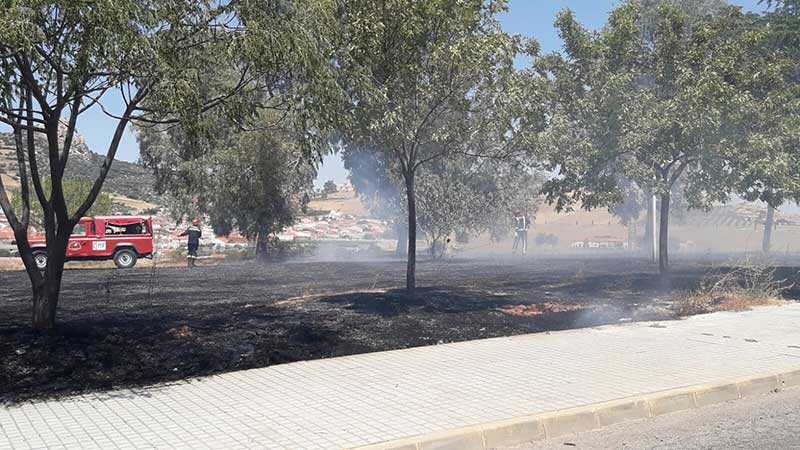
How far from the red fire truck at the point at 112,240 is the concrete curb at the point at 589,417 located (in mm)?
25027

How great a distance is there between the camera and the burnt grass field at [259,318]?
866cm

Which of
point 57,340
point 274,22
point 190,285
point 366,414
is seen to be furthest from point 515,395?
point 190,285

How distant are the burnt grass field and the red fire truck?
7.07 metres

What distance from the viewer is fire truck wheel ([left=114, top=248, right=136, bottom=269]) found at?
2891 centimetres

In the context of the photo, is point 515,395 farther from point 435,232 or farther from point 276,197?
point 435,232

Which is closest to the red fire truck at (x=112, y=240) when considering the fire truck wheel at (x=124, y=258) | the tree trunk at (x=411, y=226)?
the fire truck wheel at (x=124, y=258)

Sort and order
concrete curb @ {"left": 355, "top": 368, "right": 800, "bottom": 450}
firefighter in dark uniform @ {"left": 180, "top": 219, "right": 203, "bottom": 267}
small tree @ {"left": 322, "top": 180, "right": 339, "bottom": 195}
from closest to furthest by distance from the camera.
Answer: concrete curb @ {"left": 355, "top": 368, "right": 800, "bottom": 450}
firefighter in dark uniform @ {"left": 180, "top": 219, "right": 203, "bottom": 267}
small tree @ {"left": 322, "top": 180, "right": 339, "bottom": 195}

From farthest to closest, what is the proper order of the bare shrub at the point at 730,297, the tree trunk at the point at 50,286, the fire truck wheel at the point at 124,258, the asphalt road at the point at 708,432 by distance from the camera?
the fire truck wheel at the point at 124,258
the bare shrub at the point at 730,297
the tree trunk at the point at 50,286
the asphalt road at the point at 708,432

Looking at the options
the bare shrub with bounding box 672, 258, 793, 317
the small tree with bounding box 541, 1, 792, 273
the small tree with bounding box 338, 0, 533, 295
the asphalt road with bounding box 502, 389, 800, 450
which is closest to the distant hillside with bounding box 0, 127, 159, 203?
the small tree with bounding box 541, 1, 792, 273

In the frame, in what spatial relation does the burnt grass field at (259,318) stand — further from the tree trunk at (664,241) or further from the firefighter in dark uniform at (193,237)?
the firefighter in dark uniform at (193,237)

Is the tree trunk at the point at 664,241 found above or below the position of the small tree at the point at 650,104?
below

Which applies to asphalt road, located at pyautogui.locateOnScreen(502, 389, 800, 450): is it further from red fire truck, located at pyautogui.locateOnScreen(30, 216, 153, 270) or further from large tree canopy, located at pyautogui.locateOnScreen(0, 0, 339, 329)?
red fire truck, located at pyautogui.locateOnScreen(30, 216, 153, 270)

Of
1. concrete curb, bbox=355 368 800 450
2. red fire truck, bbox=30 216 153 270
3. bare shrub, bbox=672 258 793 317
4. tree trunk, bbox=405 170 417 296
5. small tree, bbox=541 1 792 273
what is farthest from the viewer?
red fire truck, bbox=30 216 153 270

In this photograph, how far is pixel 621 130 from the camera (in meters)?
17.9
